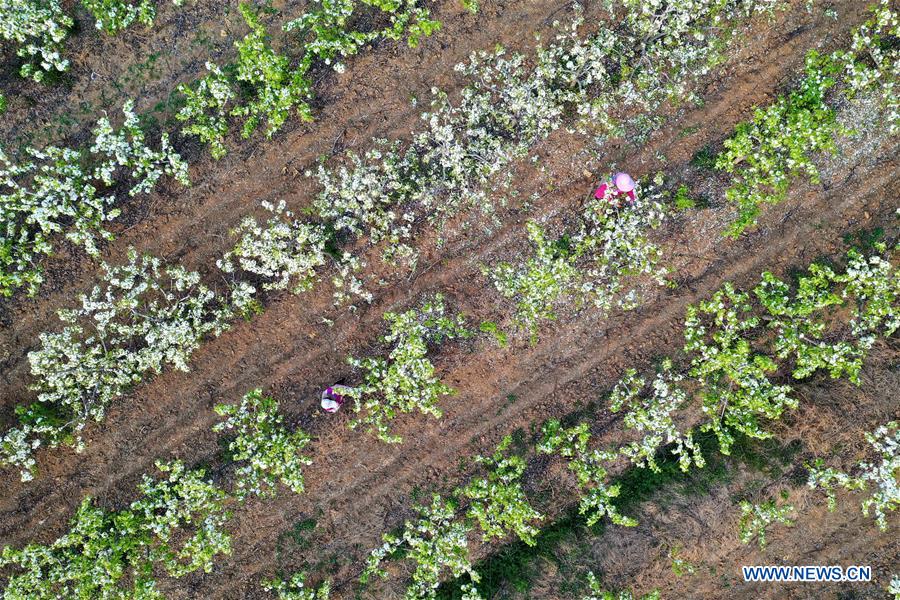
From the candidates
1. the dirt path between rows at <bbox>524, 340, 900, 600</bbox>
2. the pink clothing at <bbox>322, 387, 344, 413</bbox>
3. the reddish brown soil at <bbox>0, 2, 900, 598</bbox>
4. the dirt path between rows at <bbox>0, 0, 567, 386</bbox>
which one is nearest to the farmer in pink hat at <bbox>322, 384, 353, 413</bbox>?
the pink clothing at <bbox>322, 387, 344, 413</bbox>

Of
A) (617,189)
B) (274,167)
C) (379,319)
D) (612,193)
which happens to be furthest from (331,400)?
(617,189)

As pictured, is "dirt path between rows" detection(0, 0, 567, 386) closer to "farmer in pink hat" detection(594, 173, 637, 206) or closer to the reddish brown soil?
the reddish brown soil

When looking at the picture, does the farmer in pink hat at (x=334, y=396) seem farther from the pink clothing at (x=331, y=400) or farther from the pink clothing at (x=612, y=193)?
the pink clothing at (x=612, y=193)

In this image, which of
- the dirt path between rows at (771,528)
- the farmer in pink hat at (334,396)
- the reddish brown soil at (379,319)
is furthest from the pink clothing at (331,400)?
the dirt path between rows at (771,528)

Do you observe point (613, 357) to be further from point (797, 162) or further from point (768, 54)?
point (768, 54)

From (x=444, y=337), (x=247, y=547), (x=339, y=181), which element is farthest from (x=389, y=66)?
(x=247, y=547)

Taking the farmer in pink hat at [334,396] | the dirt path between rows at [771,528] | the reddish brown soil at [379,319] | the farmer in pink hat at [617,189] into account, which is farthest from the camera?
the dirt path between rows at [771,528]
